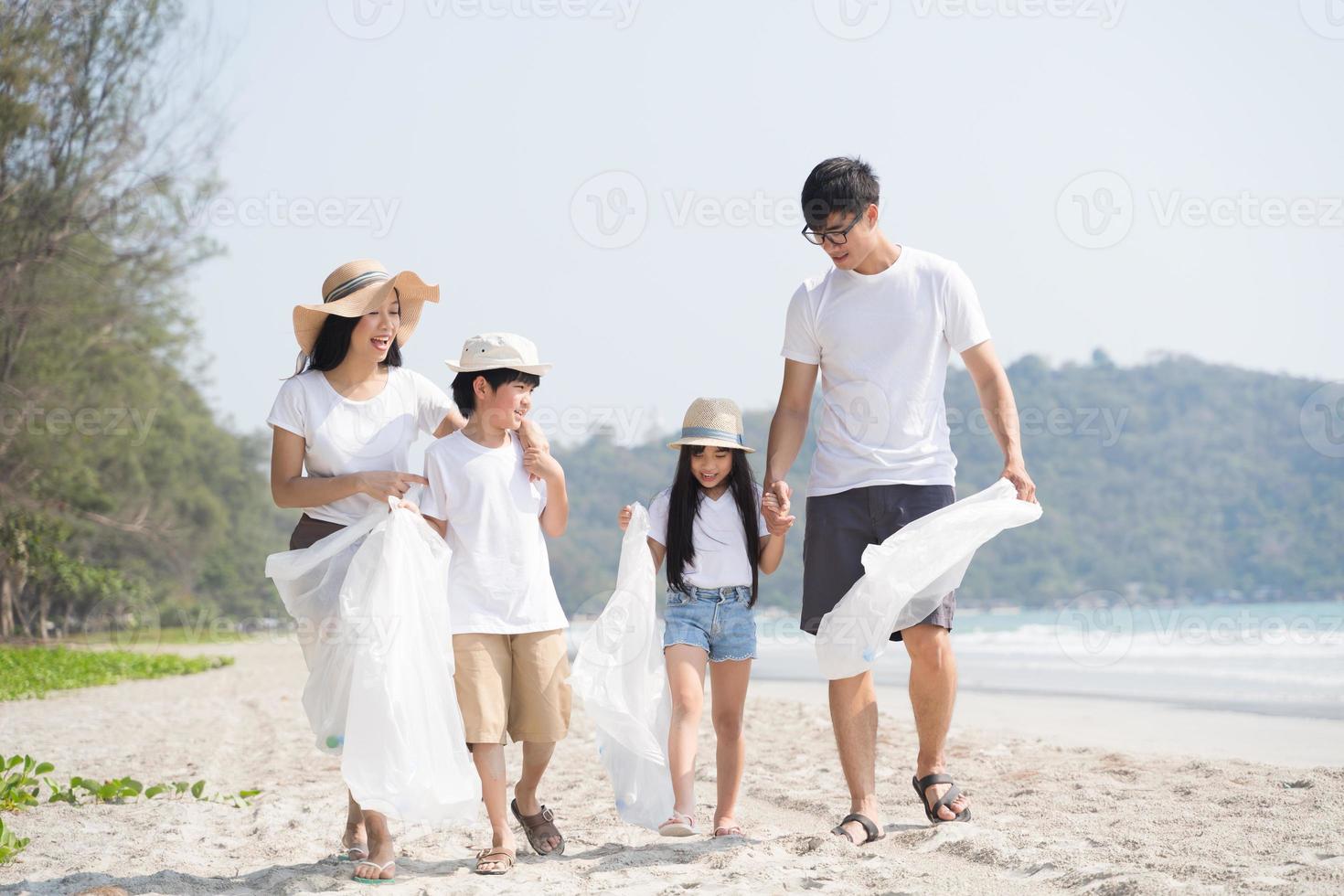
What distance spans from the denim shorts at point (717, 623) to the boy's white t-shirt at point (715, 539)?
0.04 m

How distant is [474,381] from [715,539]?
99 centimetres

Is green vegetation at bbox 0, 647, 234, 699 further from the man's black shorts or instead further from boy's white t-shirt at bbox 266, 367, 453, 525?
the man's black shorts

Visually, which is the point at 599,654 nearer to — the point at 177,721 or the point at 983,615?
the point at 177,721

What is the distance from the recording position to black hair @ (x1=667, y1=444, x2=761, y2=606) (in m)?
4.16

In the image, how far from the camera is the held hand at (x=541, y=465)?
12.8 ft

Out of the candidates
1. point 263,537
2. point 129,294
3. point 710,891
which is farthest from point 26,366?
point 263,537

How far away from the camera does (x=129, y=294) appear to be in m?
20.2

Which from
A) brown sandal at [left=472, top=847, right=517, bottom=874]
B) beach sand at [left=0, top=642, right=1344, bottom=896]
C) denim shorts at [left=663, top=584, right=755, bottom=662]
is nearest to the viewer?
beach sand at [left=0, top=642, right=1344, bottom=896]

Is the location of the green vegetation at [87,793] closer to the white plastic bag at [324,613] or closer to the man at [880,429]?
the white plastic bag at [324,613]

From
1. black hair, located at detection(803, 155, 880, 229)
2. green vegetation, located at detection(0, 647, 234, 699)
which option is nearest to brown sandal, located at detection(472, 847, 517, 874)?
black hair, located at detection(803, 155, 880, 229)

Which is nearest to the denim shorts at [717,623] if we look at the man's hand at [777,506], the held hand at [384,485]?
the man's hand at [777,506]

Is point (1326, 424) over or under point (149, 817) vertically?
over

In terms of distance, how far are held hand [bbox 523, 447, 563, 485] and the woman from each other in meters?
0.03

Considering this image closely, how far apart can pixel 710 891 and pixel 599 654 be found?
109cm
